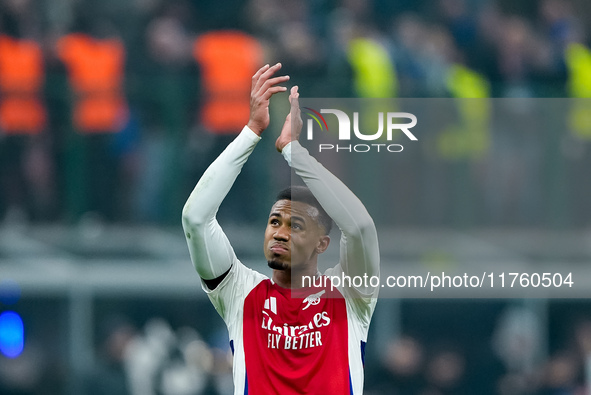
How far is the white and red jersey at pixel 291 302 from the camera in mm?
4766

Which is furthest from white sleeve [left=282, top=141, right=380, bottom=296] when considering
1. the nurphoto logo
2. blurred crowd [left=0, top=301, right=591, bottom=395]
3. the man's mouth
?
blurred crowd [left=0, top=301, right=591, bottom=395]

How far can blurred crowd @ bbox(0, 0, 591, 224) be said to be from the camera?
10.4 metres

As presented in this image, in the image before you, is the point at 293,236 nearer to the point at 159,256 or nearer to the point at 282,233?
the point at 282,233

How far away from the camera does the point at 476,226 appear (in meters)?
8.38

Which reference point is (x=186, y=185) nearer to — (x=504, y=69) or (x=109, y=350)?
(x=109, y=350)

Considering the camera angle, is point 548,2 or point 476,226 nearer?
point 476,226

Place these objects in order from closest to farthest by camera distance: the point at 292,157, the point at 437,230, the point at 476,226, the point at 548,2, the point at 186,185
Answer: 1. the point at 292,157
2. the point at 476,226
3. the point at 437,230
4. the point at 186,185
5. the point at 548,2

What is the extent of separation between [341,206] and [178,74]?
21.1 feet

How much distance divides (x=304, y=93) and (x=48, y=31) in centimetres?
297

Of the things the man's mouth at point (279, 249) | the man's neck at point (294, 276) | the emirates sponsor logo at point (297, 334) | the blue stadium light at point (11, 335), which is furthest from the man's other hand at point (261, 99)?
the blue stadium light at point (11, 335)

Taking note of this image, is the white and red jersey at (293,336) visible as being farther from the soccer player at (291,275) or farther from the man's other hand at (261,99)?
the man's other hand at (261,99)

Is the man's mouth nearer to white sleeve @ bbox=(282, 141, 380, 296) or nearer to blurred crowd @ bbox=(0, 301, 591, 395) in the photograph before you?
white sleeve @ bbox=(282, 141, 380, 296)

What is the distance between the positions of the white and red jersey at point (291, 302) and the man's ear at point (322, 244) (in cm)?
11

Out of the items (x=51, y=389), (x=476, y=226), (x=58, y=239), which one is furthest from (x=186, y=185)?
(x=476, y=226)
